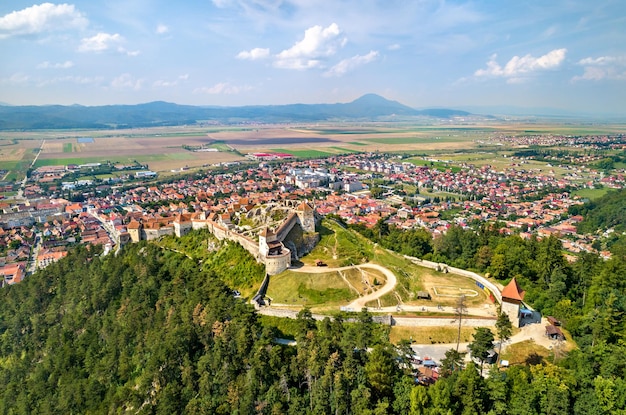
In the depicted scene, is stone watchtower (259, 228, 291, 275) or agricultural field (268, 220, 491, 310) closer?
agricultural field (268, 220, 491, 310)

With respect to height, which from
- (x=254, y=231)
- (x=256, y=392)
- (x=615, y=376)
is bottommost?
(x=256, y=392)

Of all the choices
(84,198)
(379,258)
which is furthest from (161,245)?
(84,198)

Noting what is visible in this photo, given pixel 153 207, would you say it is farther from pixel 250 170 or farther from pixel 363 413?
pixel 363 413

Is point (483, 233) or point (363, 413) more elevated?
point (483, 233)

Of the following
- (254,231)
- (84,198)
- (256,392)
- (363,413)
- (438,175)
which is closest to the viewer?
(363,413)

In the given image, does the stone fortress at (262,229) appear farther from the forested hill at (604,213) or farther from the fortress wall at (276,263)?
the forested hill at (604,213)

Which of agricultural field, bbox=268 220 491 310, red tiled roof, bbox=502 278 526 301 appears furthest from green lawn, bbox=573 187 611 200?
red tiled roof, bbox=502 278 526 301

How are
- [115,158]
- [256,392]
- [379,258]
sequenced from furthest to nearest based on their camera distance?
[115,158] → [379,258] → [256,392]

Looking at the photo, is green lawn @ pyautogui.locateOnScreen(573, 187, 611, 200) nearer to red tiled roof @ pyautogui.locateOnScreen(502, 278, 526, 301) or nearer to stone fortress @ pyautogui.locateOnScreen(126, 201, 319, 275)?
red tiled roof @ pyautogui.locateOnScreen(502, 278, 526, 301)

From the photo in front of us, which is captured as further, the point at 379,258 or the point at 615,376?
the point at 379,258
